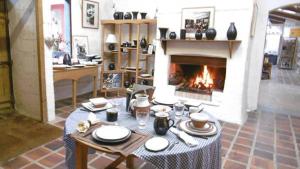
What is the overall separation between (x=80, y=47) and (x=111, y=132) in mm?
3830

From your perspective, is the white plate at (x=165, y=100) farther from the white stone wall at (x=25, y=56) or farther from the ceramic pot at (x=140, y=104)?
the white stone wall at (x=25, y=56)

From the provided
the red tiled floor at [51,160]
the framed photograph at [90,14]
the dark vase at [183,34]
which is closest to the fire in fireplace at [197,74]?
the dark vase at [183,34]

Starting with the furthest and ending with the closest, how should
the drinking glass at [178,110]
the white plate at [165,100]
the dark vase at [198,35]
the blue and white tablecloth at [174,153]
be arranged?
1. the dark vase at [198,35]
2. the white plate at [165,100]
3. the drinking glass at [178,110]
4. the blue and white tablecloth at [174,153]

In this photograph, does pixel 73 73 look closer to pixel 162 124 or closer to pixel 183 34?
pixel 183 34

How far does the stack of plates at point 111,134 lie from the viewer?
1.35 meters

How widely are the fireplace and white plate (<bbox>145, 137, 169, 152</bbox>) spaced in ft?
8.97

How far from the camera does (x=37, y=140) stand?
285cm

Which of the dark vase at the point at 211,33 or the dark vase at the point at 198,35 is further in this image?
the dark vase at the point at 198,35

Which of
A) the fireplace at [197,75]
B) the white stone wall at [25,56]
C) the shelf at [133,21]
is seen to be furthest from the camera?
the shelf at [133,21]

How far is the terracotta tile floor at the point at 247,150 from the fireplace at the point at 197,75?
0.73 m

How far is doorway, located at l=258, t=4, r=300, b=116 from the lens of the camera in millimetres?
5189

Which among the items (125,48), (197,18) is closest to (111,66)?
(125,48)

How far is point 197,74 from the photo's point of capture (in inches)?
171

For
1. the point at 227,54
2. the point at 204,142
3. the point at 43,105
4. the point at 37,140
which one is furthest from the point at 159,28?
the point at 204,142
